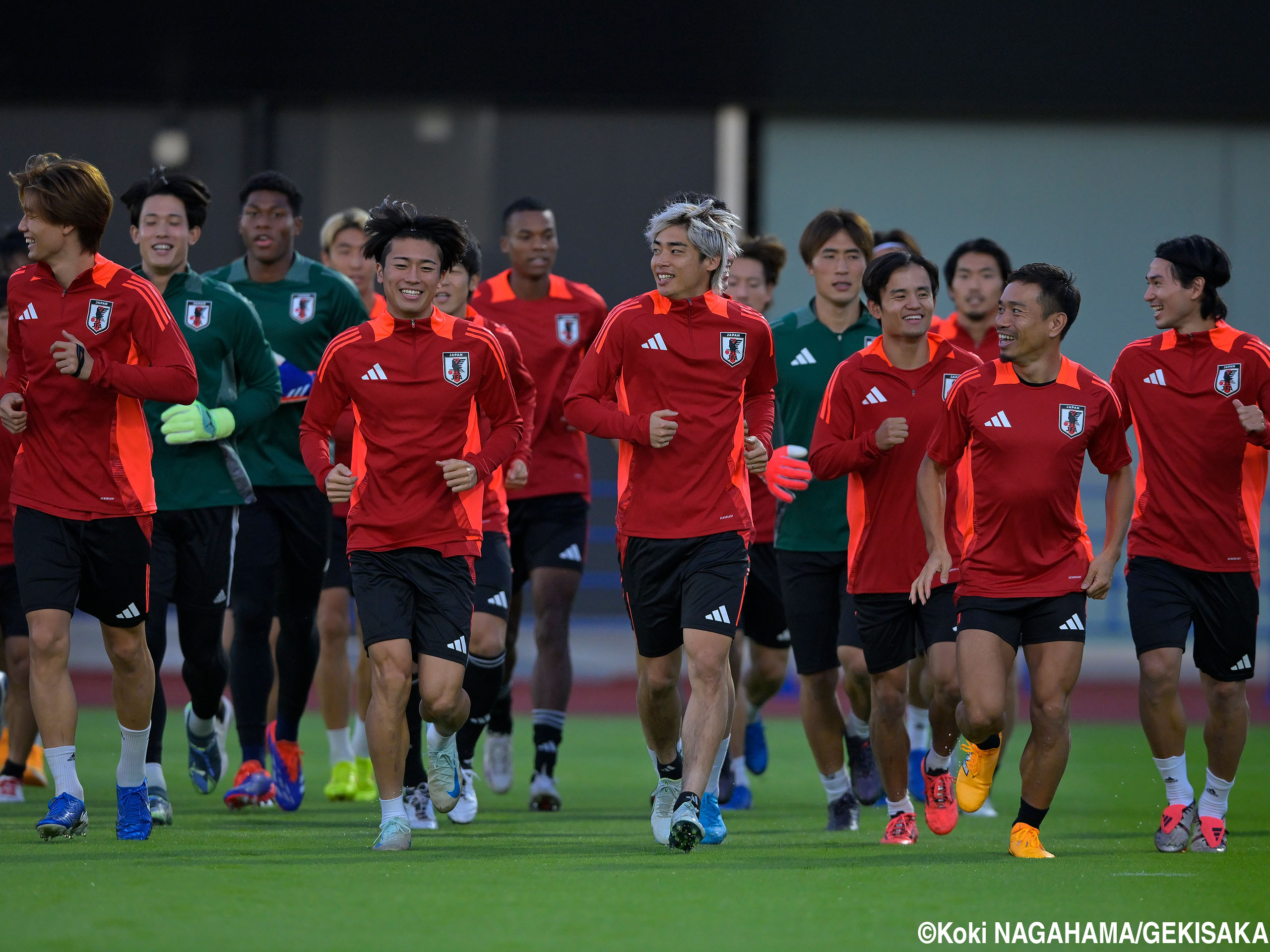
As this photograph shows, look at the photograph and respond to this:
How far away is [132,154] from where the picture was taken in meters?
18.4

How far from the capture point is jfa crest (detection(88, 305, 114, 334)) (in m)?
6.39

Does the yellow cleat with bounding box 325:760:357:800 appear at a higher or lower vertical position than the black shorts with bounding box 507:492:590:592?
lower

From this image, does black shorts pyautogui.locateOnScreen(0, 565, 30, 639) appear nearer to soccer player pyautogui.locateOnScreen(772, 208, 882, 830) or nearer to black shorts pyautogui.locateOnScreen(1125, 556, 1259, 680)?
soccer player pyautogui.locateOnScreen(772, 208, 882, 830)

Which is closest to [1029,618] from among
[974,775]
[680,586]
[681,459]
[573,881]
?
[974,775]

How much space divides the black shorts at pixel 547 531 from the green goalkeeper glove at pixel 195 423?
1834 mm

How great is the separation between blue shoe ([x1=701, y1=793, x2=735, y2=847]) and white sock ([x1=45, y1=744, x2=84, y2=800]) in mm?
2304

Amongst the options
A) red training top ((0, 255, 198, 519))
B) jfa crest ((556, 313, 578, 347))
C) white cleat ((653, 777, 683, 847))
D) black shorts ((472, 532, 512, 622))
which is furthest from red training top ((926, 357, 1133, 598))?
red training top ((0, 255, 198, 519))

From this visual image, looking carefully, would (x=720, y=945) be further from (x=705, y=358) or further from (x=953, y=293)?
(x=953, y=293)

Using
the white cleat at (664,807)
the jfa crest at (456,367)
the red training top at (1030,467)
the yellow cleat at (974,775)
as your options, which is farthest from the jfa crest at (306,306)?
the yellow cleat at (974,775)

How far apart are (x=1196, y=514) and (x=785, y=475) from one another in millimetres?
1714

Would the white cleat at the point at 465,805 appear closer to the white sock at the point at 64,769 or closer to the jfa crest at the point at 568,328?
the white sock at the point at 64,769

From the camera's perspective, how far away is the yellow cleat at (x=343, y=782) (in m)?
8.43

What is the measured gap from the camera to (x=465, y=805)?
7512mm

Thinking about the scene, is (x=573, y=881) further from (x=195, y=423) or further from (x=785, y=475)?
(x=195, y=423)
